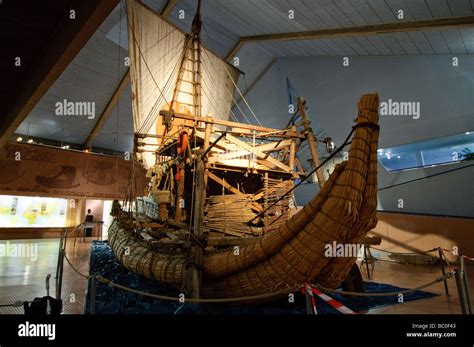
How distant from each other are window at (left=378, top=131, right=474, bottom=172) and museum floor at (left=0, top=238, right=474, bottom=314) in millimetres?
2517

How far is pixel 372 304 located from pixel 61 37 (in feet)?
15.3

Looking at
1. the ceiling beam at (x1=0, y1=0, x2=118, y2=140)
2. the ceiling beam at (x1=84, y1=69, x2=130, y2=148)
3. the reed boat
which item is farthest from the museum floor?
the ceiling beam at (x1=84, y1=69, x2=130, y2=148)

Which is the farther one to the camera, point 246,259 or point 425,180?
point 425,180

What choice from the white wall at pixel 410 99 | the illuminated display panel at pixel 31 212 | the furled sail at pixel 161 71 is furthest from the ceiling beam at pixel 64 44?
the illuminated display panel at pixel 31 212

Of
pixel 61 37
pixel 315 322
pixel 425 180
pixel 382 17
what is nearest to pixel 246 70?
pixel 382 17

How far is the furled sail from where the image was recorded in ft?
29.6

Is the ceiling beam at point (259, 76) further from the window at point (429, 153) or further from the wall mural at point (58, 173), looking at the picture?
the window at point (429, 153)

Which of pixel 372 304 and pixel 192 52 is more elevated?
pixel 192 52

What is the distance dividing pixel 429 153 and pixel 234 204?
5502 millimetres

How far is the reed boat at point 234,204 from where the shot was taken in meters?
2.62

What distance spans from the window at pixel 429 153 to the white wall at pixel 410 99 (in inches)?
7.8

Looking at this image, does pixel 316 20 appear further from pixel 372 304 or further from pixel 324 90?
pixel 372 304

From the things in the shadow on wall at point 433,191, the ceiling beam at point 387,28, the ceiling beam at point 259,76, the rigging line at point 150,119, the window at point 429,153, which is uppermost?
the ceiling beam at point 259,76

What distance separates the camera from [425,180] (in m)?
7.27
